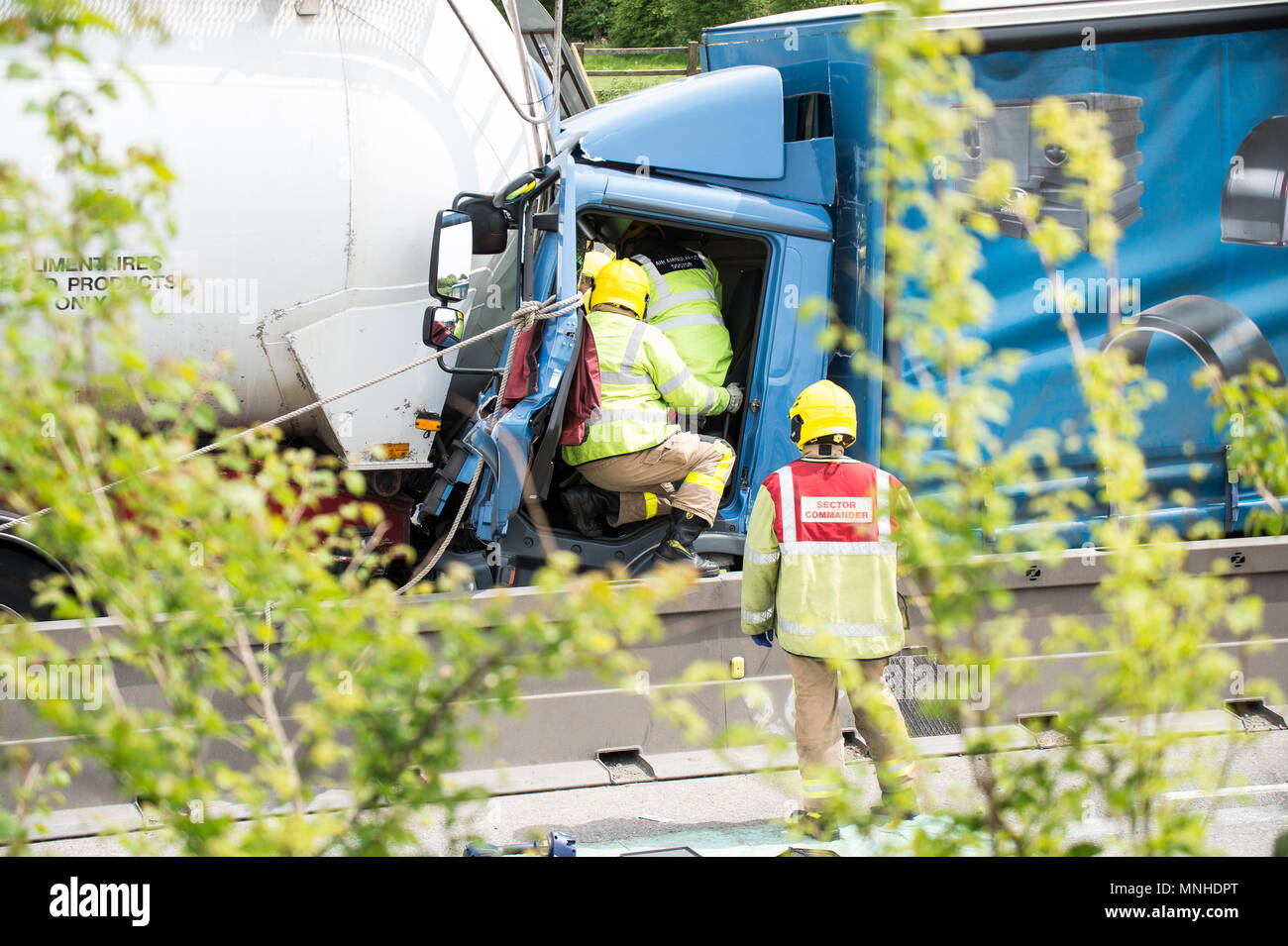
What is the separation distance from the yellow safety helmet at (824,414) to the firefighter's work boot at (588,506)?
1364 millimetres

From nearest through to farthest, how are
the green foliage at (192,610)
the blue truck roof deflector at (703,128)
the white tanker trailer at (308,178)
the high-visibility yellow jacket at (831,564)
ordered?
the green foliage at (192,610) < the high-visibility yellow jacket at (831,564) < the white tanker trailer at (308,178) < the blue truck roof deflector at (703,128)

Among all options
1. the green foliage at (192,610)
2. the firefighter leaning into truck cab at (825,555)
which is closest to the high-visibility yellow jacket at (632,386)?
the firefighter leaning into truck cab at (825,555)

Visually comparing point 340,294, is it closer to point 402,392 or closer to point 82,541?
point 402,392

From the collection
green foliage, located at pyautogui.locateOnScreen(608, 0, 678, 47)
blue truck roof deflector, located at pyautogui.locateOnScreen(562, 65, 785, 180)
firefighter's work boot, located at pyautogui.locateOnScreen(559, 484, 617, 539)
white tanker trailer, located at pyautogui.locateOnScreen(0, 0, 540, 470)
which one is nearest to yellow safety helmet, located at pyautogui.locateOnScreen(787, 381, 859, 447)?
firefighter's work boot, located at pyautogui.locateOnScreen(559, 484, 617, 539)

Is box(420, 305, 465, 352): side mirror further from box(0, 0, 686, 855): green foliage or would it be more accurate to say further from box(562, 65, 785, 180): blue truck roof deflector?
box(0, 0, 686, 855): green foliage

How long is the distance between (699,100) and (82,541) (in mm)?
4349

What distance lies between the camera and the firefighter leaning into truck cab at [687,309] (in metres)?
5.53

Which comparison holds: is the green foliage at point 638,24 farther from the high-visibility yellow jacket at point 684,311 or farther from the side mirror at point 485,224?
the side mirror at point 485,224

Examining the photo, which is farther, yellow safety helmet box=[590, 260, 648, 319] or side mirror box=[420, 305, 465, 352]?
yellow safety helmet box=[590, 260, 648, 319]

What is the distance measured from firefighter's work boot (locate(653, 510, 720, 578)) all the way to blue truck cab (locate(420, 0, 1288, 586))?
63 millimetres

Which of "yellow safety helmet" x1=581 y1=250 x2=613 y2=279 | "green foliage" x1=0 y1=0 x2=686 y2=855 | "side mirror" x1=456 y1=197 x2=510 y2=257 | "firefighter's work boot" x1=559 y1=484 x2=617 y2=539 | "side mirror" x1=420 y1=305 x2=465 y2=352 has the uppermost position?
"side mirror" x1=456 y1=197 x2=510 y2=257

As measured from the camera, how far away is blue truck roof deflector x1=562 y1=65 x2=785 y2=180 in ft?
17.7

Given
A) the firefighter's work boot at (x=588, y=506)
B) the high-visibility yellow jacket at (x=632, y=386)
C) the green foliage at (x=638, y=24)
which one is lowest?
the firefighter's work boot at (x=588, y=506)

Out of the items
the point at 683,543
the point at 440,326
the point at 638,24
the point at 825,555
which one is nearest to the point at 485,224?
the point at 440,326
